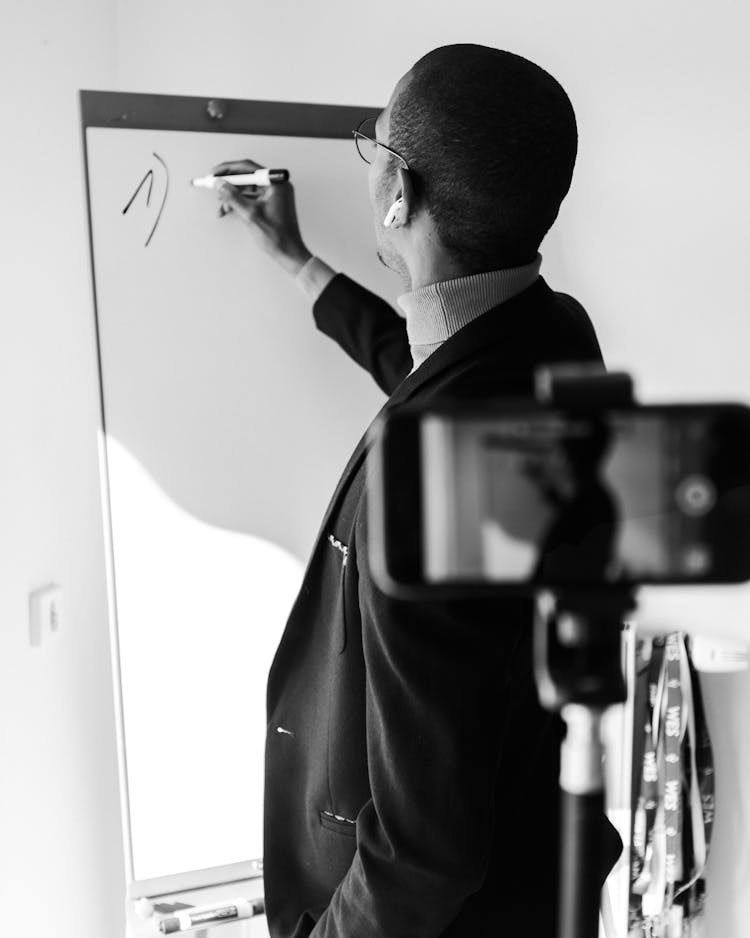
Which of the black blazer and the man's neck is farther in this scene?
the man's neck

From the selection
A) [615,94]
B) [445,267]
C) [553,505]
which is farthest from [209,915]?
[615,94]

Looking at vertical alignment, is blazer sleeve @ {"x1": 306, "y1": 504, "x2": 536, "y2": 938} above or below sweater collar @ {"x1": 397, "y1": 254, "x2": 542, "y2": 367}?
below

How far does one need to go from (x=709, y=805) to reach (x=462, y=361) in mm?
1267

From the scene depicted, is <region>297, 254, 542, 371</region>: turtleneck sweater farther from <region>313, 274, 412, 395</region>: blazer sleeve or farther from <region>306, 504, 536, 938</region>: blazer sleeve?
<region>313, 274, 412, 395</region>: blazer sleeve

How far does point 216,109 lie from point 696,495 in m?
1.15

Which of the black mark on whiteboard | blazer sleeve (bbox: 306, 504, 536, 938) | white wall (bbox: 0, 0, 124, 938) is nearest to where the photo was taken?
blazer sleeve (bbox: 306, 504, 536, 938)

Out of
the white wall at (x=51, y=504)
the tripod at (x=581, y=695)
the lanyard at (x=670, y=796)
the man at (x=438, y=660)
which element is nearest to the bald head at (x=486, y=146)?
the man at (x=438, y=660)

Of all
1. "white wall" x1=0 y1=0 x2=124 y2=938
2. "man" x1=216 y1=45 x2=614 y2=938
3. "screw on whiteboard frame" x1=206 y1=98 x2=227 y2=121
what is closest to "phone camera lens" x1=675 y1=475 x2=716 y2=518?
"man" x1=216 y1=45 x2=614 y2=938

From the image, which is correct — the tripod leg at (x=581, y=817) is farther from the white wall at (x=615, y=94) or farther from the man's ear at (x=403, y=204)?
the white wall at (x=615, y=94)

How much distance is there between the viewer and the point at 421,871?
2.65ft

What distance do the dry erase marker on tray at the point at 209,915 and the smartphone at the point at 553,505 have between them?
1150 mm

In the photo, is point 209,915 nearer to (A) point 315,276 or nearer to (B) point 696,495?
(A) point 315,276

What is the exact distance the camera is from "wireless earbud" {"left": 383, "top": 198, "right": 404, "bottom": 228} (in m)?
0.90

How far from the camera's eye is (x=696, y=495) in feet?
1.10
